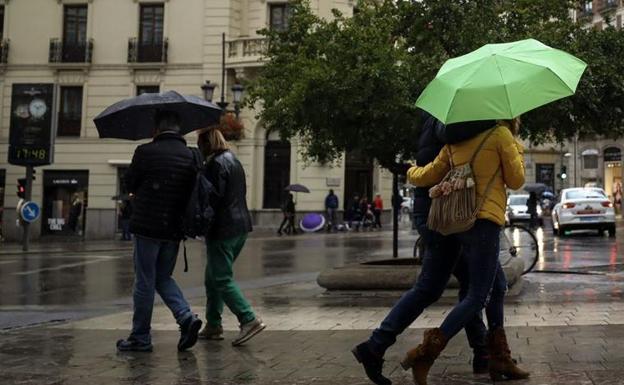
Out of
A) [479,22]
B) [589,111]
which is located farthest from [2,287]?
[589,111]

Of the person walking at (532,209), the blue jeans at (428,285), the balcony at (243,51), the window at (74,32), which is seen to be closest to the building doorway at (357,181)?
the balcony at (243,51)

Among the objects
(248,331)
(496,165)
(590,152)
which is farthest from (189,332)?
(590,152)

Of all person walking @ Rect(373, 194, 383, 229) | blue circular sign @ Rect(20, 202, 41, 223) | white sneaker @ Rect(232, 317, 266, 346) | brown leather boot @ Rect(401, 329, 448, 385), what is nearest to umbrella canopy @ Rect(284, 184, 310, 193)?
person walking @ Rect(373, 194, 383, 229)

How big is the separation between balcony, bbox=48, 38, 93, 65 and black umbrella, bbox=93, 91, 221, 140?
27.3 meters

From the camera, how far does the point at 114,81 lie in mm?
32156

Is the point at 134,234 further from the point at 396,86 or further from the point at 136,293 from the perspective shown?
the point at 396,86

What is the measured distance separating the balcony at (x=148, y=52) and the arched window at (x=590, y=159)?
4216cm

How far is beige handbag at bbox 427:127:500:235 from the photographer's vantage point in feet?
13.7

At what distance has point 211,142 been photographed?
6.05m

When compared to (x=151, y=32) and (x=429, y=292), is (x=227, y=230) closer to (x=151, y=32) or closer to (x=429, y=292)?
(x=429, y=292)

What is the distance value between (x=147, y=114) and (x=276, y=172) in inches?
1014

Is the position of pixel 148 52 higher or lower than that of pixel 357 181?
higher

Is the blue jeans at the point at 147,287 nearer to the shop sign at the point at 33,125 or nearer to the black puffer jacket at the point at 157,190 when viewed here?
the black puffer jacket at the point at 157,190

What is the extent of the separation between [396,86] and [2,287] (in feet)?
23.6
